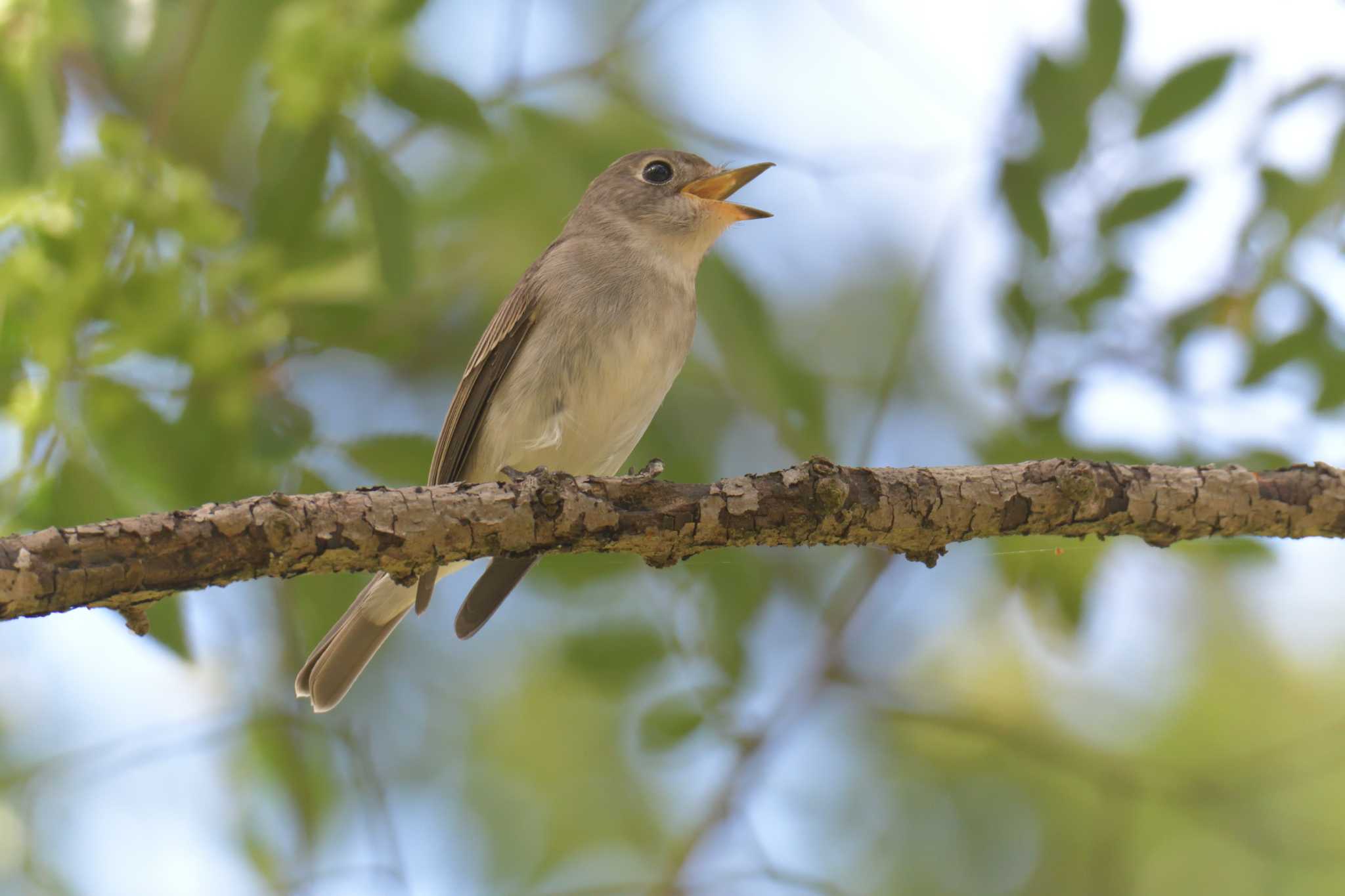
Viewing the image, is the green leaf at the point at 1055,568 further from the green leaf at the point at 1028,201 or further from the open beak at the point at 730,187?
the open beak at the point at 730,187

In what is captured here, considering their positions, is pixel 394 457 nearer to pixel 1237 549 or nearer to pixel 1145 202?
pixel 1145 202

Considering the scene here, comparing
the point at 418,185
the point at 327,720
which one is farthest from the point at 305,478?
the point at 418,185

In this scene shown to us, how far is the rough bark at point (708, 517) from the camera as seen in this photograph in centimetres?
219

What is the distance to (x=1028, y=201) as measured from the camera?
3.31 meters

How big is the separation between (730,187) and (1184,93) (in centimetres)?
150

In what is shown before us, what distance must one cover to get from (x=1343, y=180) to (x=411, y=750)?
12.9ft

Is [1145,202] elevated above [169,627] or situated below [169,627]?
above

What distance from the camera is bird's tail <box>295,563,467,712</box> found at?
3.48m

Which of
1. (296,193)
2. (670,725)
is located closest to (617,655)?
(670,725)

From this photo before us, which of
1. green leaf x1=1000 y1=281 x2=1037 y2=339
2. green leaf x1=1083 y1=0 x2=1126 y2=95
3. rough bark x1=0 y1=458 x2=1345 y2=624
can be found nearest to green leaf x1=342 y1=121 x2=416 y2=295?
rough bark x1=0 y1=458 x2=1345 y2=624

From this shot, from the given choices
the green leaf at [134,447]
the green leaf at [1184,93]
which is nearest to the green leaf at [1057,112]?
the green leaf at [1184,93]

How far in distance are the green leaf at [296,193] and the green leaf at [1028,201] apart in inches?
71.3

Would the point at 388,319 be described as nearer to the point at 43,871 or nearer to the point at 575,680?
the point at 575,680

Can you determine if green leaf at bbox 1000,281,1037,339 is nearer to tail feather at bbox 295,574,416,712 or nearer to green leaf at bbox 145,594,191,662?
tail feather at bbox 295,574,416,712
